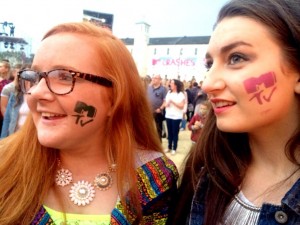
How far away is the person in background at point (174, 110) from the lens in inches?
244

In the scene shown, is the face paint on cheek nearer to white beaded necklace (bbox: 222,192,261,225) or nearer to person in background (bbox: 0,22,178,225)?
person in background (bbox: 0,22,178,225)

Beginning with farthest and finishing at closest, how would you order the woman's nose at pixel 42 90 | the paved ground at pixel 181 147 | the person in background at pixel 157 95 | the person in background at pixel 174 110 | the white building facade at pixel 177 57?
the white building facade at pixel 177 57, the person in background at pixel 157 95, the person in background at pixel 174 110, the paved ground at pixel 181 147, the woman's nose at pixel 42 90

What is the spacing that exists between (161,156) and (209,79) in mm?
533

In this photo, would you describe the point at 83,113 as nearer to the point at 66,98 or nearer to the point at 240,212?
the point at 66,98

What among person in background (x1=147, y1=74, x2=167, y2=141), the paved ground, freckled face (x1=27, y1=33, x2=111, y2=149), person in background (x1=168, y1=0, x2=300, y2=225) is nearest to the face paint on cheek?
freckled face (x1=27, y1=33, x2=111, y2=149)

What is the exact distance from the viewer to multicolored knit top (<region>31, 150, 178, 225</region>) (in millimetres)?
1306

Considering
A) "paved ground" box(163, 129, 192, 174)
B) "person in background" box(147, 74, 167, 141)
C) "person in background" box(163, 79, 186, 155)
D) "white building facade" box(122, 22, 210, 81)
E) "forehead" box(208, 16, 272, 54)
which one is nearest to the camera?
"forehead" box(208, 16, 272, 54)

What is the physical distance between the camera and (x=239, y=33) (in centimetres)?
111

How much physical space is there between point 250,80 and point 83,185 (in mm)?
819

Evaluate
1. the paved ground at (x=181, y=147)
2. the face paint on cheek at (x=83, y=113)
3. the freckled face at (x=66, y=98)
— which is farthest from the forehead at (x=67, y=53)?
the paved ground at (x=181, y=147)

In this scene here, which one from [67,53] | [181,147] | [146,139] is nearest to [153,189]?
[146,139]

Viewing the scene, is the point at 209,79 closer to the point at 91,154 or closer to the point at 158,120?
the point at 91,154

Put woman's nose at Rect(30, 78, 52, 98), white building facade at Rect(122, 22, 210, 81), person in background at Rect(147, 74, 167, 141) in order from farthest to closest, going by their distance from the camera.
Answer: white building facade at Rect(122, 22, 210, 81) → person in background at Rect(147, 74, 167, 141) → woman's nose at Rect(30, 78, 52, 98)

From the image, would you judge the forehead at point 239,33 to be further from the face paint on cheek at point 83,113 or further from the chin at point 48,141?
the chin at point 48,141
